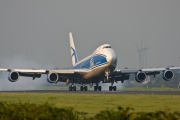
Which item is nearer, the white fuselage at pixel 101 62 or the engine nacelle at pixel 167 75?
the white fuselage at pixel 101 62

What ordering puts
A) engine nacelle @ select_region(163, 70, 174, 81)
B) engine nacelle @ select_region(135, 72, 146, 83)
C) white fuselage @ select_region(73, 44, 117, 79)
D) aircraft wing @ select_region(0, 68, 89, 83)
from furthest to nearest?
engine nacelle @ select_region(135, 72, 146, 83) → aircraft wing @ select_region(0, 68, 89, 83) → engine nacelle @ select_region(163, 70, 174, 81) → white fuselage @ select_region(73, 44, 117, 79)

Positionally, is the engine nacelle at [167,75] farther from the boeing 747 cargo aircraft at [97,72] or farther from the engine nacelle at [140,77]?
the engine nacelle at [140,77]

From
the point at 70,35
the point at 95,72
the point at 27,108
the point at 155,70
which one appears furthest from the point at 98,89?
the point at 27,108

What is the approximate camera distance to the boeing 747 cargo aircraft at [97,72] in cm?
7869

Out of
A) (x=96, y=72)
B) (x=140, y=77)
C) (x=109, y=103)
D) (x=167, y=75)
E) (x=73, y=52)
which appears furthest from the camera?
(x=73, y=52)

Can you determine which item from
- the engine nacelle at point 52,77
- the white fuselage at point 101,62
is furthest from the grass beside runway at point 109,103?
the engine nacelle at point 52,77

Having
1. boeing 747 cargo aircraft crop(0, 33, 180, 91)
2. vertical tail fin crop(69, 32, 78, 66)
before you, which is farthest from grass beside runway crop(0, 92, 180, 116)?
vertical tail fin crop(69, 32, 78, 66)

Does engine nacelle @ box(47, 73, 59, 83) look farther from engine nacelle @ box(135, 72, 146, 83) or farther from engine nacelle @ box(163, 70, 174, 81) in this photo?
engine nacelle @ box(163, 70, 174, 81)

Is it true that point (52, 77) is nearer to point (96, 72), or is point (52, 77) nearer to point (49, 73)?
point (49, 73)

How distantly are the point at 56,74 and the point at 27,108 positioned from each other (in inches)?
2277

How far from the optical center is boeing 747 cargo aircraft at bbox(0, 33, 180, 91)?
258ft

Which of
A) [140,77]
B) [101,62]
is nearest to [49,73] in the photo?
[101,62]

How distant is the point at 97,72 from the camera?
80.2 m

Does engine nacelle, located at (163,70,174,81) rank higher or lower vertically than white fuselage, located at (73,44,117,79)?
lower
